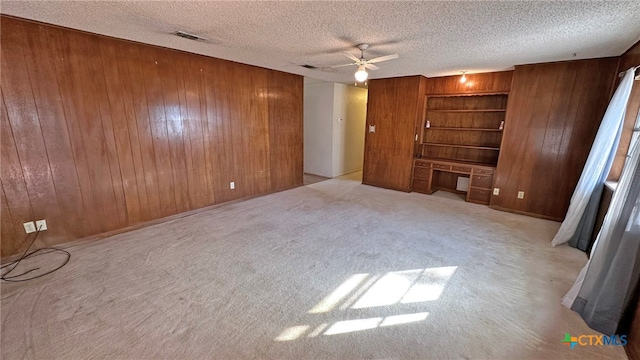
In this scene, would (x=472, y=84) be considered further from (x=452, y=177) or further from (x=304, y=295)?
(x=304, y=295)

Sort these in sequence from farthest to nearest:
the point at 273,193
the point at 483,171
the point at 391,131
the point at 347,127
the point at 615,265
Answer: the point at 347,127, the point at 391,131, the point at 273,193, the point at 483,171, the point at 615,265

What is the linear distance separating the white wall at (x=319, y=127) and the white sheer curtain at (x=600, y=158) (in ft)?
14.9

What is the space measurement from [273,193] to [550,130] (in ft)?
15.7

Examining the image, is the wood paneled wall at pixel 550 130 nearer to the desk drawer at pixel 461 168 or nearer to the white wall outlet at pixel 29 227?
the desk drawer at pixel 461 168

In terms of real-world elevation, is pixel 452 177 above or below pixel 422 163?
below

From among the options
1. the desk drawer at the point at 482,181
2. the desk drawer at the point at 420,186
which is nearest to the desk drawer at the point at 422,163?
the desk drawer at the point at 420,186

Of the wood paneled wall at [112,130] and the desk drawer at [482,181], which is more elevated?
the wood paneled wall at [112,130]

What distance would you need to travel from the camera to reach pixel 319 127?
6516 millimetres

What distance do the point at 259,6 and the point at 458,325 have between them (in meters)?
2.92

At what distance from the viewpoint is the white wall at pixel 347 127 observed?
634 cm

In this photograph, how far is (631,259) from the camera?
1.70 meters

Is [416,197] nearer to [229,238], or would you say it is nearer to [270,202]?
[270,202]

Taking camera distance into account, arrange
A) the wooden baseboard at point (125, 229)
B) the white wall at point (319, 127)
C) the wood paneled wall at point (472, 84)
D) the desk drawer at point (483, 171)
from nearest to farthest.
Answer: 1. the wooden baseboard at point (125, 229)
2. the wood paneled wall at point (472, 84)
3. the desk drawer at point (483, 171)
4. the white wall at point (319, 127)

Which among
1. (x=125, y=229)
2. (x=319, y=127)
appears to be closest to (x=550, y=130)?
(x=319, y=127)
